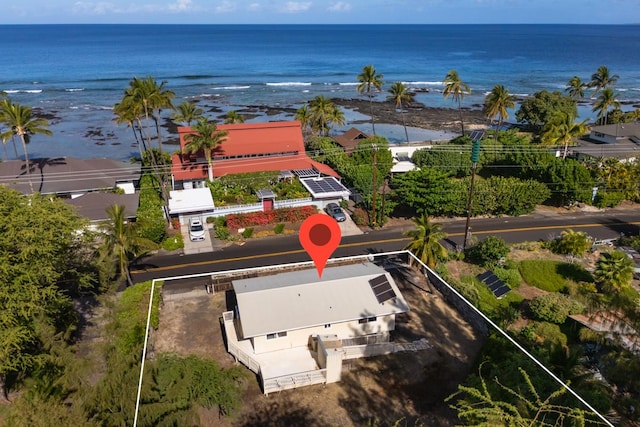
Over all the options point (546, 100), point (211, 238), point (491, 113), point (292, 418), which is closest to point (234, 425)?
point (292, 418)

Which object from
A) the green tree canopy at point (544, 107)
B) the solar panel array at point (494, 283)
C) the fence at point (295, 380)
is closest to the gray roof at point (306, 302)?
the fence at point (295, 380)

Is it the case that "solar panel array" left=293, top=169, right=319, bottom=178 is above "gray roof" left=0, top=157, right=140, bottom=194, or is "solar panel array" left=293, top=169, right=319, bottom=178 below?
below

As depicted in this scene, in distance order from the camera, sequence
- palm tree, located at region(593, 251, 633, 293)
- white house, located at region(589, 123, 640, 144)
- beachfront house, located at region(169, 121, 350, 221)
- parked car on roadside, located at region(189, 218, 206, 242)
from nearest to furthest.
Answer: palm tree, located at region(593, 251, 633, 293)
parked car on roadside, located at region(189, 218, 206, 242)
beachfront house, located at region(169, 121, 350, 221)
white house, located at region(589, 123, 640, 144)

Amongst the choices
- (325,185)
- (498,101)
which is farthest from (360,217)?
(498,101)

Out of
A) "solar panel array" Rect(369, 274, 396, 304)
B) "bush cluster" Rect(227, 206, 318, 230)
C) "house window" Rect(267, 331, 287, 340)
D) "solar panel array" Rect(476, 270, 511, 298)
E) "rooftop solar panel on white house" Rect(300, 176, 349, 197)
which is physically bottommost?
"solar panel array" Rect(476, 270, 511, 298)

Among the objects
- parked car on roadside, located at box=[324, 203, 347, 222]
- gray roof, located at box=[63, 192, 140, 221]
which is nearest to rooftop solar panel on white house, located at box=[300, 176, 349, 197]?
parked car on roadside, located at box=[324, 203, 347, 222]

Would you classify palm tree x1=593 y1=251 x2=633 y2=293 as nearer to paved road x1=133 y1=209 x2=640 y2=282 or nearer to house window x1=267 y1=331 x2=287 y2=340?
paved road x1=133 y1=209 x2=640 y2=282
